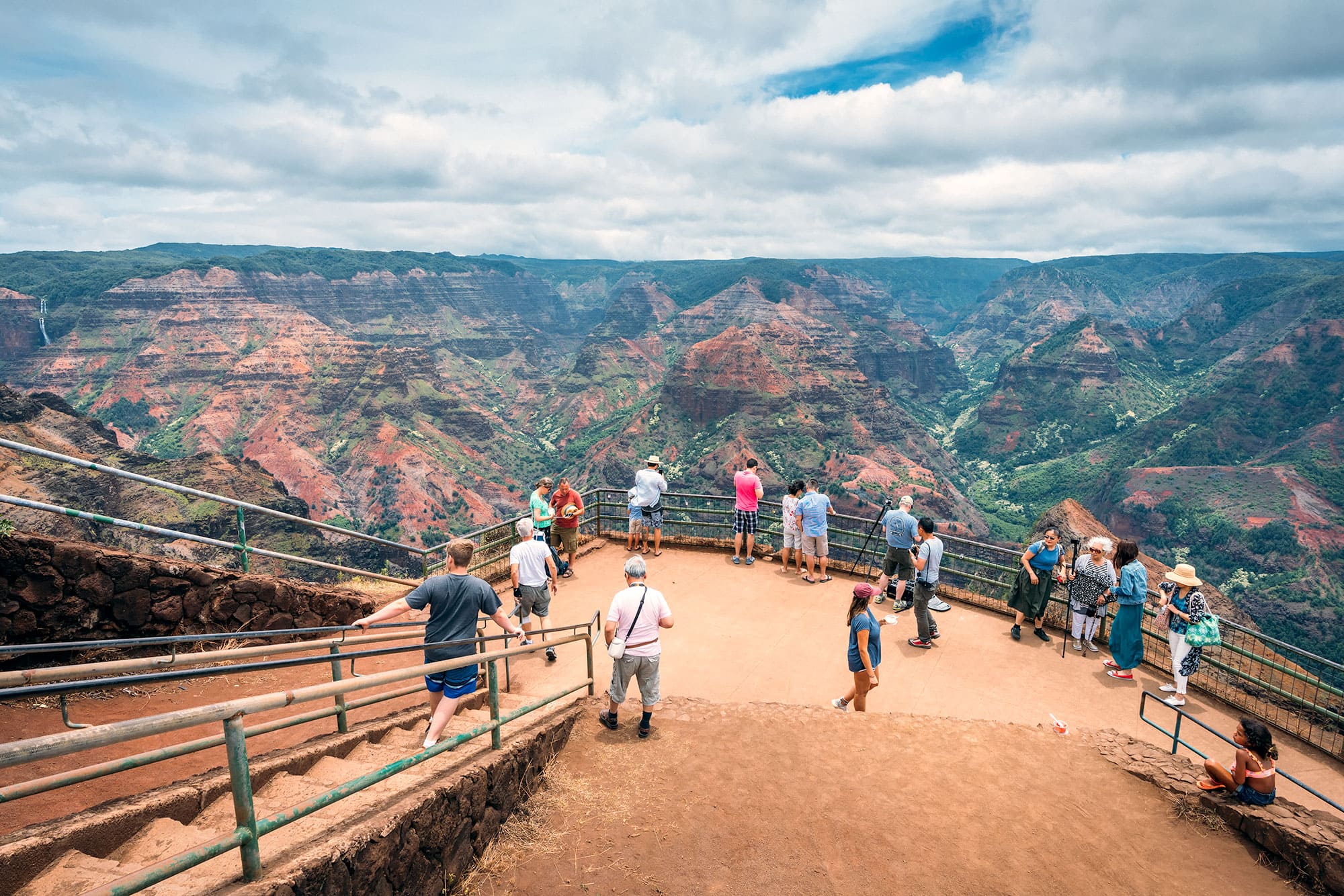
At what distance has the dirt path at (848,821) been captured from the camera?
497 centimetres

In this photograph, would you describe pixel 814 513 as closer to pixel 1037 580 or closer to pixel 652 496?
pixel 652 496

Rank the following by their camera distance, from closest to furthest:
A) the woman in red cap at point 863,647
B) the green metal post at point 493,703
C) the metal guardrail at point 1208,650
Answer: the green metal post at point 493,703 < the woman in red cap at point 863,647 < the metal guardrail at point 1208,650

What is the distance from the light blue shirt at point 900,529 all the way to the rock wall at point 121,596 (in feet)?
26.6

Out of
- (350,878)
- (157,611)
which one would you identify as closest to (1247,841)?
(350,878)

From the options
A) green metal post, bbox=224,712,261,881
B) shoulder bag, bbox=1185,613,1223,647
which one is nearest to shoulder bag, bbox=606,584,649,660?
green metal post, bbox=224,712,261,881

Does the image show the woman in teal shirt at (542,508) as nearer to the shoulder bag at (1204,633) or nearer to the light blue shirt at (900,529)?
the light blue shirt at (900,529)

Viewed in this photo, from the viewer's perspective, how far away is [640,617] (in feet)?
22.4

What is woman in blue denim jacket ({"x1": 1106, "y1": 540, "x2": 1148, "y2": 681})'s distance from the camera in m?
8.64

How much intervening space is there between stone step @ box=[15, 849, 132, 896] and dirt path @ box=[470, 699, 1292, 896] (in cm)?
221

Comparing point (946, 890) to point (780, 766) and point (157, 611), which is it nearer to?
point (780, 766)

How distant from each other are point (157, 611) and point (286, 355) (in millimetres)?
151203

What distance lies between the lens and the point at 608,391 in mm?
186875

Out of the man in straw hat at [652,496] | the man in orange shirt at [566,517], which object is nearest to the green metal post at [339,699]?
the man in orange shirt at [566,517]

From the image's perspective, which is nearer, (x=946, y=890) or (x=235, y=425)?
(x=946, y=890)
